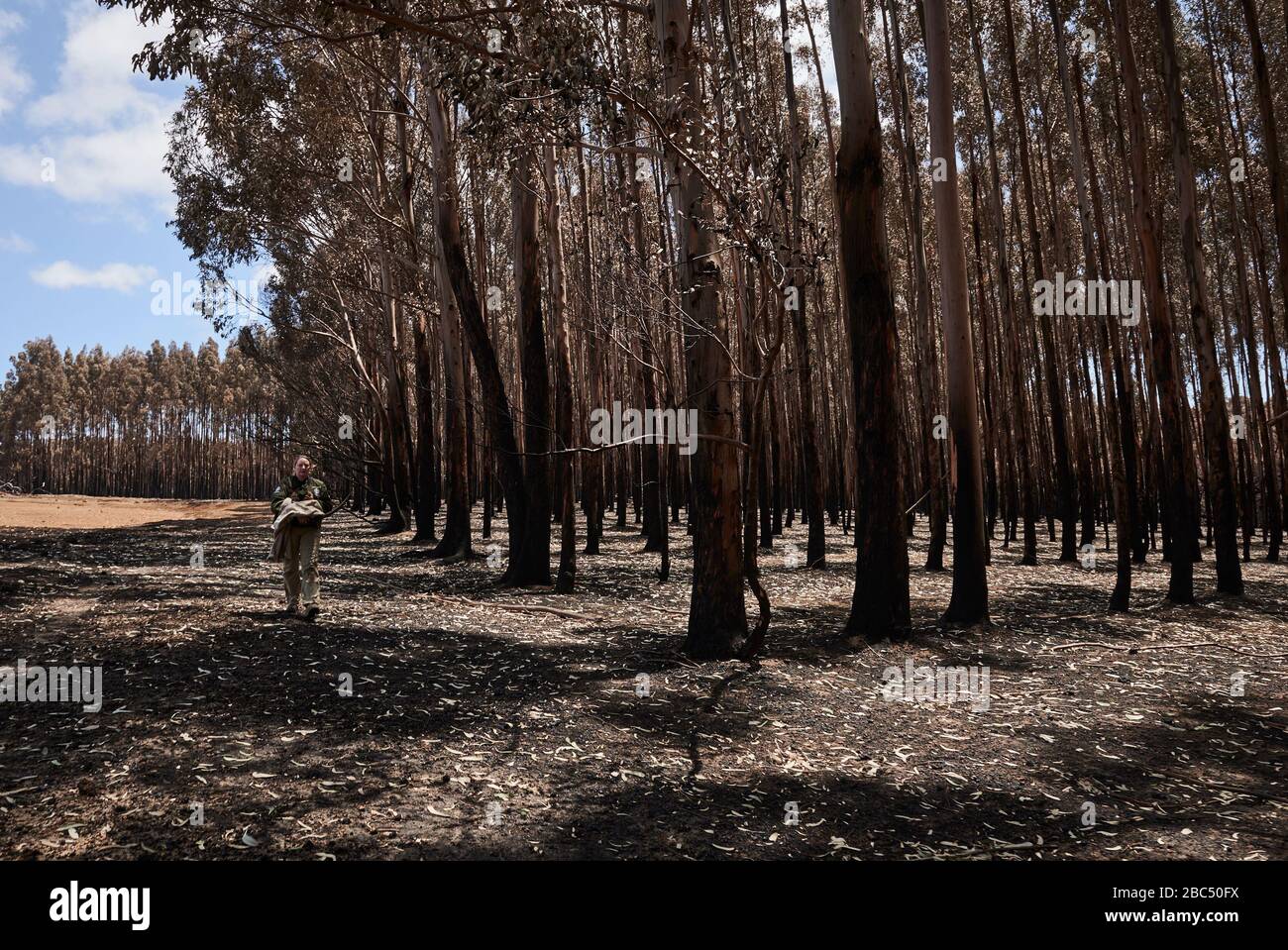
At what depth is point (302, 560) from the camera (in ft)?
28.3

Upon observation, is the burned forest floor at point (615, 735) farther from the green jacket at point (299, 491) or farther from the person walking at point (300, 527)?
the green jacket at point (299, 491)

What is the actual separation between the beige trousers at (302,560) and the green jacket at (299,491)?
241 millimetres

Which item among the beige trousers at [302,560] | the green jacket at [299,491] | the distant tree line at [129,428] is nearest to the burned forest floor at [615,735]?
the beige trousers at [302,560]

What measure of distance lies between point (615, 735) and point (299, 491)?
461cm

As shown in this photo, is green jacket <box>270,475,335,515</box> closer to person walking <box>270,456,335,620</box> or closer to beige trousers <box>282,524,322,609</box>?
person walking <box>270,456,335,620</box>

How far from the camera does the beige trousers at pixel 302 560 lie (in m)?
8.52

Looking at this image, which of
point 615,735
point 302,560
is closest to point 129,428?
point 302,560

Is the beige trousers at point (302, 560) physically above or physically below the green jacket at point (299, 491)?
below

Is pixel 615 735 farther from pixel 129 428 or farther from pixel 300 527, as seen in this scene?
pixel 129 428

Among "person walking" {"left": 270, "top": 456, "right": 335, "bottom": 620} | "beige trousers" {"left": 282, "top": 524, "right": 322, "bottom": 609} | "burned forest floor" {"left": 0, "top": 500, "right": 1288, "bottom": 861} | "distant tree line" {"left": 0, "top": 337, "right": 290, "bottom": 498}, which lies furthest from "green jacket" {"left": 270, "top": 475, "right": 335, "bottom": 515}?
"distant tree line" {"left": 0, "top": 337, "right": 290, "bottom": 498}

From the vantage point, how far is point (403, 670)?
6.91 metres

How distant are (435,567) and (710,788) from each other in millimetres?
10218
